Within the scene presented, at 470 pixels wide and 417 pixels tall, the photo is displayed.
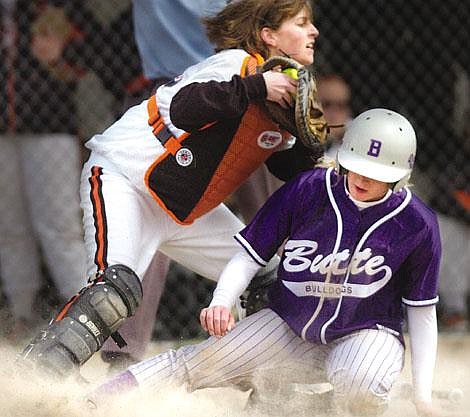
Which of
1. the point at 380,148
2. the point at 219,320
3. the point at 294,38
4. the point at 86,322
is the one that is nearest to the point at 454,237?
the point at 294,38

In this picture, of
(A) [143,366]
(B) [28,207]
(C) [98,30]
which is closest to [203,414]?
(A) [143,366]

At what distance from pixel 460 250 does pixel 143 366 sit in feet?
10.1

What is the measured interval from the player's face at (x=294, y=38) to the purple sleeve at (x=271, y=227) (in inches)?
19.1

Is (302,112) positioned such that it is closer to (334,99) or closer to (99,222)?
(99,222)

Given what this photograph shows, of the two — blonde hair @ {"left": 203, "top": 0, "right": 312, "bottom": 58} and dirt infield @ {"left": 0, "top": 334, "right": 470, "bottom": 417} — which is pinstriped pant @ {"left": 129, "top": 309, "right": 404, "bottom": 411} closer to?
dirt infield @ {"left": 0, "top": 334, "right": 470, "bottom": 417}

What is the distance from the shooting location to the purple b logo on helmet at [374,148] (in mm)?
3688

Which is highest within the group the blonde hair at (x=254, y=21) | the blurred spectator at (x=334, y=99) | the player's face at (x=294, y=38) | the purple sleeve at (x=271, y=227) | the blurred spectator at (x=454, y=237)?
the blonde hair at (x=254, y=21)

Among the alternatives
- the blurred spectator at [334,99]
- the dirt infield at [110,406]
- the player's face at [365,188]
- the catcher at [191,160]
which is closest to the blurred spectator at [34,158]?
the blurred spectator at [334,99]

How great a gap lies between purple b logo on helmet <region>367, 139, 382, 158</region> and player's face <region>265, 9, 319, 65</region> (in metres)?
0.55

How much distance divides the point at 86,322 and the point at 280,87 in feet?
3.02

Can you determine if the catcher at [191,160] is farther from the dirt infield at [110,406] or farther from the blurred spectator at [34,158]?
the blurred spectator at [34,158]

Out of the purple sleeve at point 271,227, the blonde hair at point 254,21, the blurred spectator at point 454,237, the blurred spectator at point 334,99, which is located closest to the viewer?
the purple sleeve at point 271,227

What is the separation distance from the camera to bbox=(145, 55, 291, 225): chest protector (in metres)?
3.96

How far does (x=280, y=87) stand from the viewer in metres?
3.79
